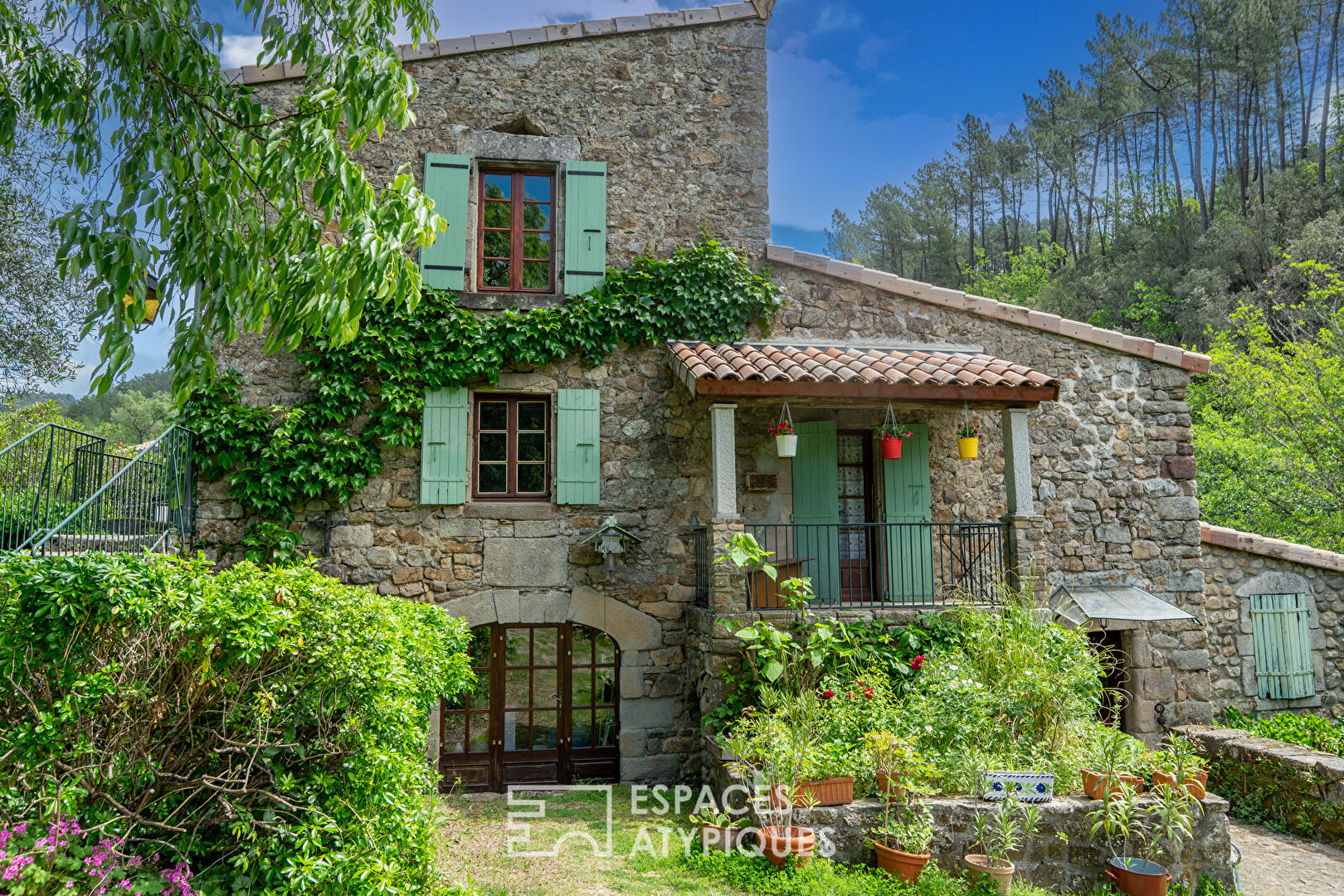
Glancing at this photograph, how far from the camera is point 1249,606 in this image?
7.95 metres

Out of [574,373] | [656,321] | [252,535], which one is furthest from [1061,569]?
[252,535]

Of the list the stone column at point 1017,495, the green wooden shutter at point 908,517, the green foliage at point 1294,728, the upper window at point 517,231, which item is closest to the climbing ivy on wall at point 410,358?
the upper window at point 517,231

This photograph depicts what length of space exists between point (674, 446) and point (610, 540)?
1.16 meters

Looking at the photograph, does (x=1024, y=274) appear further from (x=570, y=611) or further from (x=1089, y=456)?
(x=570, y=611)

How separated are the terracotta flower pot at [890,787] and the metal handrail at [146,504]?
5595 mm

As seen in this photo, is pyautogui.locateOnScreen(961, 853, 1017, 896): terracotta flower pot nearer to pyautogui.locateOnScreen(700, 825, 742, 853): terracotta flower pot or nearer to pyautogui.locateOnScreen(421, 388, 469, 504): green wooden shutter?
pyautogui.locateOnScreen(700, 825, 742, 853): terracotta flower pot

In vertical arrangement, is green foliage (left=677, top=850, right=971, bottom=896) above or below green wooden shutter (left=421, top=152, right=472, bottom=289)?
below

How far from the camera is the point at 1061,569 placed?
7.64 meters

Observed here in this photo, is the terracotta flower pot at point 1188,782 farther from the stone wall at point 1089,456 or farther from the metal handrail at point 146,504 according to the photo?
the metal handrail at point 146,504

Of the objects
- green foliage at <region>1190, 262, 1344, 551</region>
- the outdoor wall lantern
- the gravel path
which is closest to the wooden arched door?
the outdoor wall lantern

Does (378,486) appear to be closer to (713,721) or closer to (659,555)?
(659,555)

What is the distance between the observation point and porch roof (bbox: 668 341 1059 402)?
642 cm

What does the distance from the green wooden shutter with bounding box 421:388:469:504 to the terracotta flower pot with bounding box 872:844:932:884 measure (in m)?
4.49

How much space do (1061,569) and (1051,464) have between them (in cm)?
107
